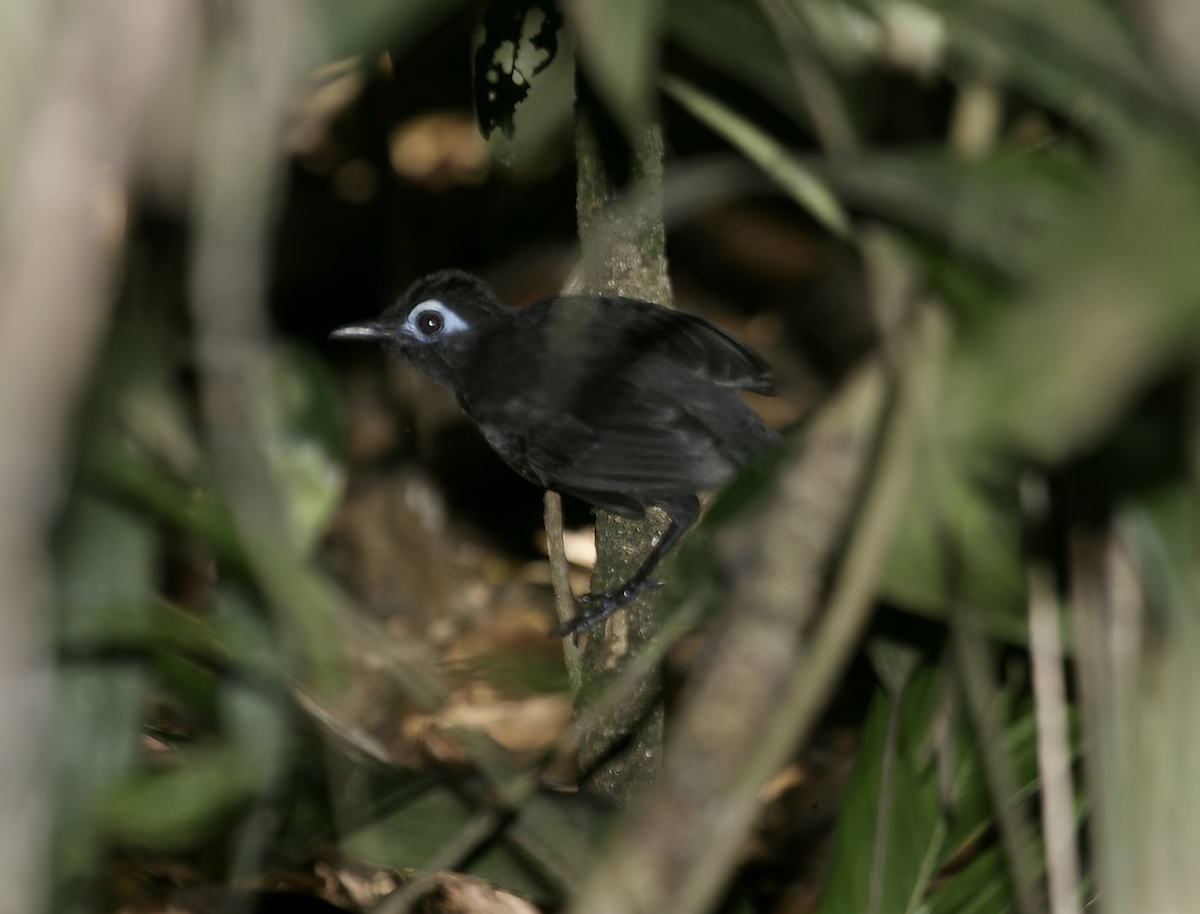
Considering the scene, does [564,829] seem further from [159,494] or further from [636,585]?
[636,585]

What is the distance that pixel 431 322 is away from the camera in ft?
13.7

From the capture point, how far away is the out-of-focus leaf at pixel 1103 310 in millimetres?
826

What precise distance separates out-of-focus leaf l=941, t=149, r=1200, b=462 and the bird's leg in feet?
8.23

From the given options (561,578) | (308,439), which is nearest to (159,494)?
(308,439)

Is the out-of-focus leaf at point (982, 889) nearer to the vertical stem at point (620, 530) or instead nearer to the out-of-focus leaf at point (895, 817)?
the out-of-focus leaf at point (895, 817)

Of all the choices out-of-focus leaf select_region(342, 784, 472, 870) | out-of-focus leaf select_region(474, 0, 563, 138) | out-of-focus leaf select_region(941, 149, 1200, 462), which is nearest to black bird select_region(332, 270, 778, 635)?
out-of-focus leaf select_region(474, 0, 563, 138)

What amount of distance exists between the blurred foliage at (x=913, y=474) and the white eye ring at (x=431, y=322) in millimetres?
2287

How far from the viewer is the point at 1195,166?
2.86 ft

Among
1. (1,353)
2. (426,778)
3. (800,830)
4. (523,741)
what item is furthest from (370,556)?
(1,353)

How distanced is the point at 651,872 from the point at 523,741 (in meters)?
3.47

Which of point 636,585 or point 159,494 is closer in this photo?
point 159,494

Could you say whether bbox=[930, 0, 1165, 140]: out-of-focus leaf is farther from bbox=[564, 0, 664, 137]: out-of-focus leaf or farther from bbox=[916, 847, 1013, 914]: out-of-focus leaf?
bbox=[916, 847, 1013, 914]: out-of-focus leaf

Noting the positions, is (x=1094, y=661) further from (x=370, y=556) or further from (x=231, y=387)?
(x=370, y=556)

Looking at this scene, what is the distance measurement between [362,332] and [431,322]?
258mm
